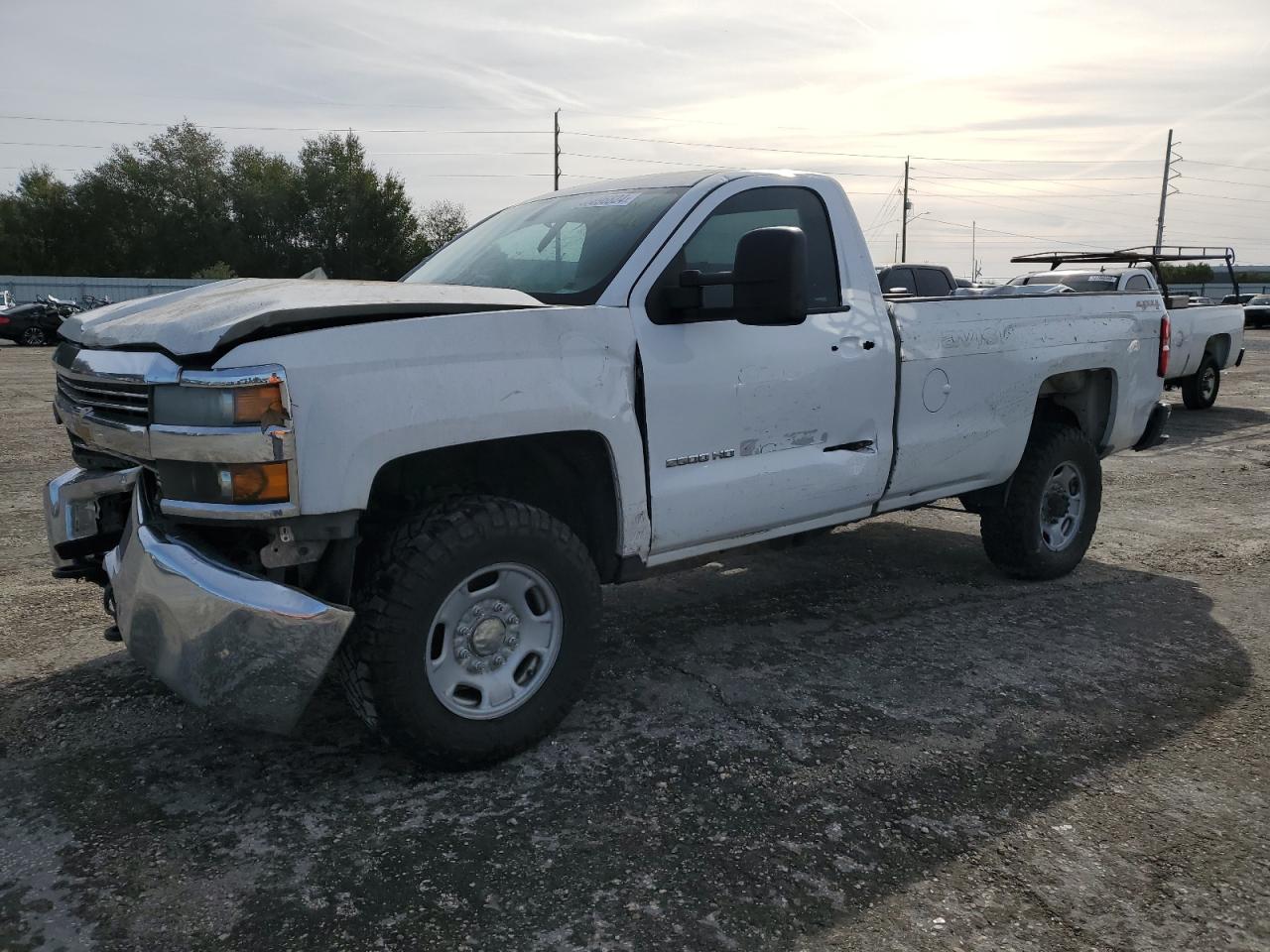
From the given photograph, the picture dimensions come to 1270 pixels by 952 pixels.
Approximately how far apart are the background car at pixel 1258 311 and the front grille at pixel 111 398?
39.9m

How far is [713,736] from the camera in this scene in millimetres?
3641

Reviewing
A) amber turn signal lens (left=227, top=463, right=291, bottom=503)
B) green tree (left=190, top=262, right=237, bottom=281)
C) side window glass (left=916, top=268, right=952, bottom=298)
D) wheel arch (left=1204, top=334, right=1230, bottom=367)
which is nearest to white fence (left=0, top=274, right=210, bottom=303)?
green tree (left=190, top=262, right=237, bottom=281)

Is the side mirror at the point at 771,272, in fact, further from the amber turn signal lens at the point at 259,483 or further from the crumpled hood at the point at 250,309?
the amber turn signal lens at the point at 259,483

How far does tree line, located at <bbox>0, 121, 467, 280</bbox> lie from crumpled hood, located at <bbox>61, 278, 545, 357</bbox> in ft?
198

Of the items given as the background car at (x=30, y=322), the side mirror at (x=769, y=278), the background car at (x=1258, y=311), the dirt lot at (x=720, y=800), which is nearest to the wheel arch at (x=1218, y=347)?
the dirt lot at (x=720, y=800)

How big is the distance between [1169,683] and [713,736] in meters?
1.95

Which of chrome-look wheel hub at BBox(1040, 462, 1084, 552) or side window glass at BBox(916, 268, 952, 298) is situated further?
side window glass at BBox(916, 268, 952, 298)

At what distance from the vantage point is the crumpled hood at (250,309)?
2893 millimetres

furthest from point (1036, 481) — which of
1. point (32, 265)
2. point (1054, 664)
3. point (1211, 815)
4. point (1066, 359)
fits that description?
point (32, 265)

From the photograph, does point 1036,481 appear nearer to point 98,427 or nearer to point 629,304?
point 629,304

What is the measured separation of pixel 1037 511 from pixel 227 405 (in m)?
4.15

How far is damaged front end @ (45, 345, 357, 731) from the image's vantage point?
9.26 feet

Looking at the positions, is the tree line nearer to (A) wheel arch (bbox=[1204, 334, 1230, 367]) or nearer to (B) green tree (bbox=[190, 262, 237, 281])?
(B) green tree (bbox=[190, 262, 237, 281])

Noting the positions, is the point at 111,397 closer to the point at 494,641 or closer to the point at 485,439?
the point at 485,439
